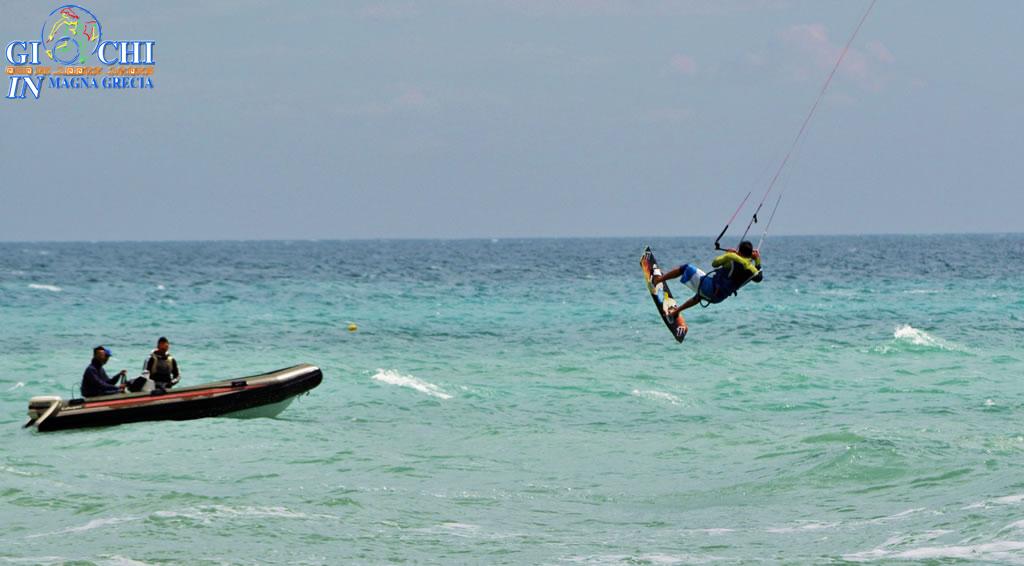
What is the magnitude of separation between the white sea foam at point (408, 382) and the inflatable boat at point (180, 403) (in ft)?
12.6

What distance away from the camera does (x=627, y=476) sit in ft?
56.3

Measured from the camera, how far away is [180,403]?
20406 millimetres

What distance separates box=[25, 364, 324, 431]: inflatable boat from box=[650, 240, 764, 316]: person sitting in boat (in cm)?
752

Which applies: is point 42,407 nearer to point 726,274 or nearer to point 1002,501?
point 726,274

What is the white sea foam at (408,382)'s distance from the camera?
2525cm

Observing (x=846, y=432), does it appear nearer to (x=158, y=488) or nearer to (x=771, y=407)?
(x=771, y=407)

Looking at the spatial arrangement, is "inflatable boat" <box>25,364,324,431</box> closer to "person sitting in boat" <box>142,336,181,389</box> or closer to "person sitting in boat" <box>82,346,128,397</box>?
"person sitting in boat" <box>82,346,128,397</box>

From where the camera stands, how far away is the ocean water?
1333 cm

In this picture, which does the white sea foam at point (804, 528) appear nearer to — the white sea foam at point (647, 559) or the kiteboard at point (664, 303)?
the white sea foam at point (647, 559)

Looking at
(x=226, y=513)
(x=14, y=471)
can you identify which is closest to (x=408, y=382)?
(x=14, y=471)

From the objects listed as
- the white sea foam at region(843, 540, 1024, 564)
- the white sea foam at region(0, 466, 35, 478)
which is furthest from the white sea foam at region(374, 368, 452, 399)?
the white sea foam at region(843, 540, 1024, 564)

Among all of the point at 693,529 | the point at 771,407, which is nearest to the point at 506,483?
the point at 693,529

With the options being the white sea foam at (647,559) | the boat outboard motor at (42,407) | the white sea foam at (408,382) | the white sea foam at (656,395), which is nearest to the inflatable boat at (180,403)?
the boat outboard motor at (42,407)

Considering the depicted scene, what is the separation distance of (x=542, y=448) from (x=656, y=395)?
6322 mm
